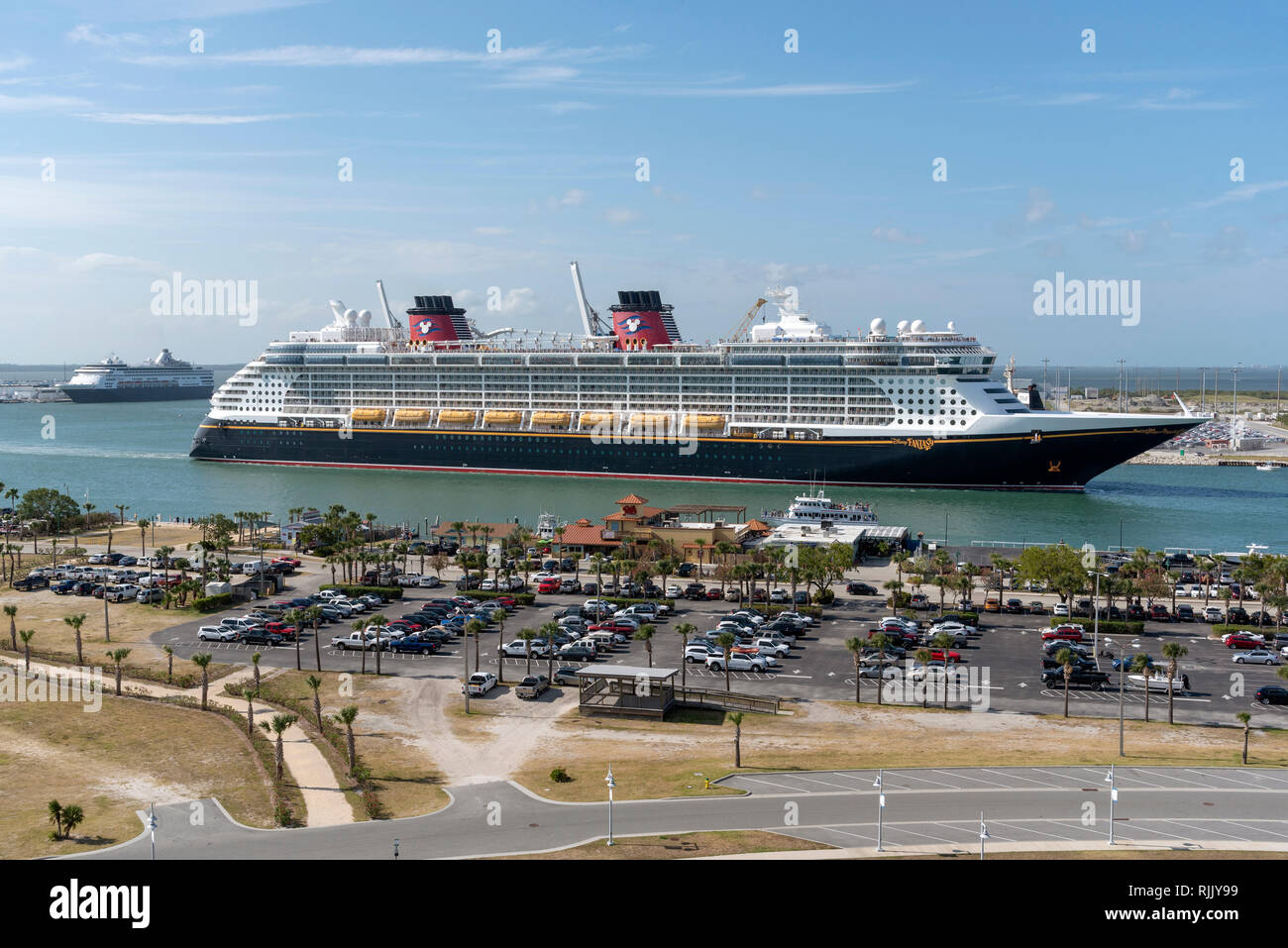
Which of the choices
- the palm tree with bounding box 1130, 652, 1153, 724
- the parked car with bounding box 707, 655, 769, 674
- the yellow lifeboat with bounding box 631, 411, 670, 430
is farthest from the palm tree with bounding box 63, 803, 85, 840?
the yellow lifeboat with bounding box 631, 411, 670, 430

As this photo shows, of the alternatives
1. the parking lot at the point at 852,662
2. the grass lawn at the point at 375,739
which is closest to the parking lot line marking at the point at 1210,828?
the parking lot at the point at 852,662

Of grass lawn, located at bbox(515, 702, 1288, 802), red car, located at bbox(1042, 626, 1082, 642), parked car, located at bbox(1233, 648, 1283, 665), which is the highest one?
red car, located at bbox(1042, 626, 1082, 642)

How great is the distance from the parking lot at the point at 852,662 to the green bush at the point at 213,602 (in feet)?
5.89

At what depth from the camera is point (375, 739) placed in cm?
2902

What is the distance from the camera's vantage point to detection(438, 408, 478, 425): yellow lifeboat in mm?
97250

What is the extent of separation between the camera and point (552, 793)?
2444cm

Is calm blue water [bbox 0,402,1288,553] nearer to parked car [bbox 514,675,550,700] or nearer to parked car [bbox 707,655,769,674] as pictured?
parked car [bbox 707,655,769,674]

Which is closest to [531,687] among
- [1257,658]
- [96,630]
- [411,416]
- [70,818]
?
[70,818]

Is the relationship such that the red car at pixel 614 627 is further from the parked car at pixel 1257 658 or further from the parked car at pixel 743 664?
the parked car at pixel 1257 658

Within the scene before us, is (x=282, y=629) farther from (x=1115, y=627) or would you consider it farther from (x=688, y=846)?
(x=1115, y=627)

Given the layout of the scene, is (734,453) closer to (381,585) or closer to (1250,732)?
(381,585)

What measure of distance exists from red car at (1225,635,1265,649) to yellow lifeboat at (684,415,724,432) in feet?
169

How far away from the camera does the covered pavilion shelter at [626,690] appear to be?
3144 centimetres
